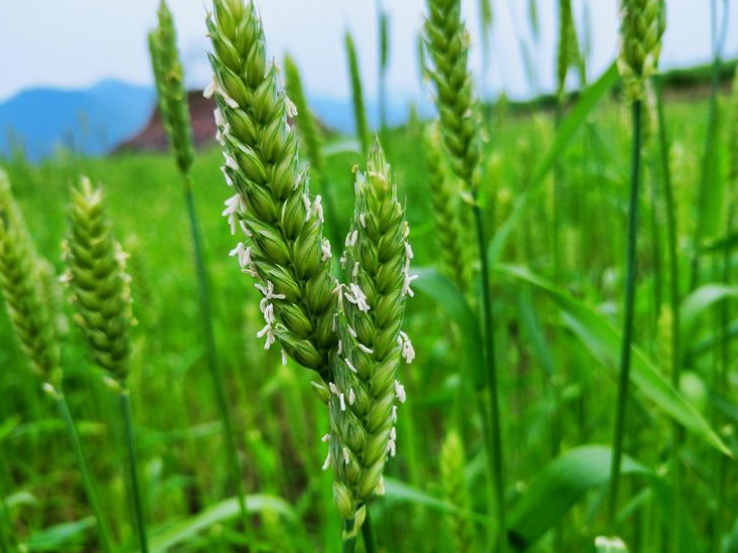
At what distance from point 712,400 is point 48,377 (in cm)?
172

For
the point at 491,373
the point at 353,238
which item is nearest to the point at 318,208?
the point at 353,238

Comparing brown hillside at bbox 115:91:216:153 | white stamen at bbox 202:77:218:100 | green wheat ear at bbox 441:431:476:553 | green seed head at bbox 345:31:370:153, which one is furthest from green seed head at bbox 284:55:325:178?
brown hillside at bbox 115:91:216:153

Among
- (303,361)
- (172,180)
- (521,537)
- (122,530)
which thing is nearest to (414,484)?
(521,537)

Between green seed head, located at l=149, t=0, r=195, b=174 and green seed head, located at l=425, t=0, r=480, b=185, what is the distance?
0.55m

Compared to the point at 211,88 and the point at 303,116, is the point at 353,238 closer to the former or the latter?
the point at 211,88

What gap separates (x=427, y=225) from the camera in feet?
6.69

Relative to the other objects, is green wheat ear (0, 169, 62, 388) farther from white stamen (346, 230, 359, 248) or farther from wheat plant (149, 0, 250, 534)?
white stamen (346, 230, 359, 248)

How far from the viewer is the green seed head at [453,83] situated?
1152 mm

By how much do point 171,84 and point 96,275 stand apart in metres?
0.48

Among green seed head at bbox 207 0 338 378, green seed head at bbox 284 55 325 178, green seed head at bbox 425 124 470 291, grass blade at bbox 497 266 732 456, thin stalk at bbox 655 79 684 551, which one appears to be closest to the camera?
green seed head at bbox 207 0 338 378

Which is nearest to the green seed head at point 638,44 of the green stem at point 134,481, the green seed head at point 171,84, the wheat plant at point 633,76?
the wheat plant at point 633,76

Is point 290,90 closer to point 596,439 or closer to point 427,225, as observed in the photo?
point 427,225

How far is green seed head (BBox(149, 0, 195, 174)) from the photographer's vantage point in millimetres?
1341

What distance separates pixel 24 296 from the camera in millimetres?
1238
